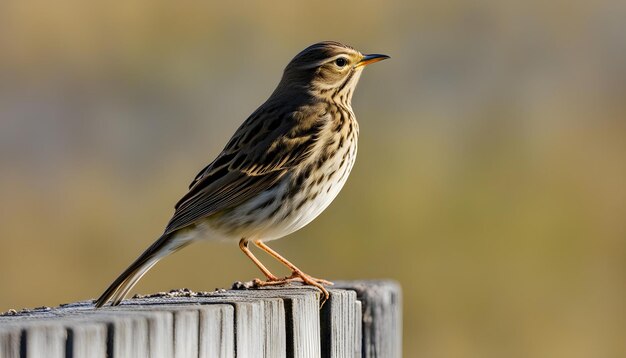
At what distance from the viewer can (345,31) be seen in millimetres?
19219

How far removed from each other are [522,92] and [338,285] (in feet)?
42.9

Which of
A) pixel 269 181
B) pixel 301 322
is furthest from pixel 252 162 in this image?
pixel 301 322

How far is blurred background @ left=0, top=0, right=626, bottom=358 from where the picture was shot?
13.6 metres

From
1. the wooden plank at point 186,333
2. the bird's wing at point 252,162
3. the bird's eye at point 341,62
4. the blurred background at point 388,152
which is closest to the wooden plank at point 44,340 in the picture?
the wooden plank at point 186,333

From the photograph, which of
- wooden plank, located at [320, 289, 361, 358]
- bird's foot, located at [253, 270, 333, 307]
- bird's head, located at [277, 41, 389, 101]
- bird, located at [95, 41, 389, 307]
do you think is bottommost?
wooden plank, located at [320, 289, 361, 358]

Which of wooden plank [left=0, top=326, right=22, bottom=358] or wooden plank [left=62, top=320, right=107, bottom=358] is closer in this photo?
wooden plank [left=0, top=326, right=22, bottom=358]

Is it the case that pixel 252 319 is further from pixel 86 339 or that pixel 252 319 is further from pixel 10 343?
pixel 10 343

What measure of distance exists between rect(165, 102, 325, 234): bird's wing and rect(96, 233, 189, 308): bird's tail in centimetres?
26

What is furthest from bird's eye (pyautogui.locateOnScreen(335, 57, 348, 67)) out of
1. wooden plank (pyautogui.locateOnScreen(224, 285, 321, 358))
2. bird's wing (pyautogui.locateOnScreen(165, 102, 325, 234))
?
wooden plank (pyautogui.locateOnScreen(224, 285, 321, 358))

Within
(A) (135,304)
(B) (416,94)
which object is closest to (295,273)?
(A) (135,304)

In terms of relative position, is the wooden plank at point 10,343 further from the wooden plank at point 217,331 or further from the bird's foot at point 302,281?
the bird's foot at point 302,281

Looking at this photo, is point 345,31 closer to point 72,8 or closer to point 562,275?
point 72,8

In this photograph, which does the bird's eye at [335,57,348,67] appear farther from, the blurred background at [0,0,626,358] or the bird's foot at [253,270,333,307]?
the blurred background at [0,0,626,358]

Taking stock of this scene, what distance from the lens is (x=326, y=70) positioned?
8.45 m
